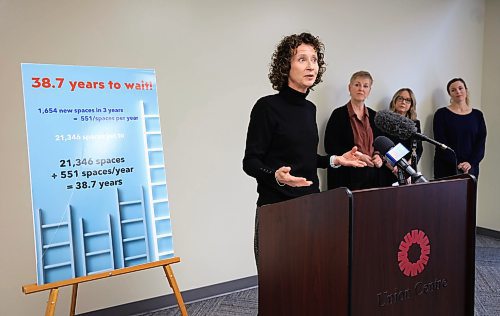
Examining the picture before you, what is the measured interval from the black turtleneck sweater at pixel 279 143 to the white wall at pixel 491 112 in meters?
3.76

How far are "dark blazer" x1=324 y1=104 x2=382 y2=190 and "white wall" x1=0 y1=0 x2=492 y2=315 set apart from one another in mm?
152

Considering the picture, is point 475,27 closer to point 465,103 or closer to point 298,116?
point 465,103

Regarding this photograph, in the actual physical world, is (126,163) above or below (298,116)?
below

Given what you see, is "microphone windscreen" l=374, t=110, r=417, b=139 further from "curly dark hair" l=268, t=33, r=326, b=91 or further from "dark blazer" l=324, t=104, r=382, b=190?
"dark blazer" l=324, t=104, r=382, b=190

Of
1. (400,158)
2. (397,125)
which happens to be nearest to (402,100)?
(397,125)

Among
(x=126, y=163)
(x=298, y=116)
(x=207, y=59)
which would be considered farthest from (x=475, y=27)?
(x=126, y=163)

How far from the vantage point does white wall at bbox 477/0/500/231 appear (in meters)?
4.57

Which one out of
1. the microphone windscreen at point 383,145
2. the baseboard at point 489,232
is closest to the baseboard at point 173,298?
the microphone windscreen at point 383,145

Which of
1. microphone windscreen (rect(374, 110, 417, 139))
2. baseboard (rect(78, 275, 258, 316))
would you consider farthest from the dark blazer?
microphone windscreen (rect(374, 110, 417, 139))

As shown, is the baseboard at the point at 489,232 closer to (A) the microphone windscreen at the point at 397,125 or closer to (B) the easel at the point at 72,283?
(A) the microphone windscreen at the point at 397,125

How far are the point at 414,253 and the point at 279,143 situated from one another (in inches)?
29.5

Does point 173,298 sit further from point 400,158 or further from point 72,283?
point 400,158

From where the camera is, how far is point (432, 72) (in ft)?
14.3

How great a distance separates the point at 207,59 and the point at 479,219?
376cm
